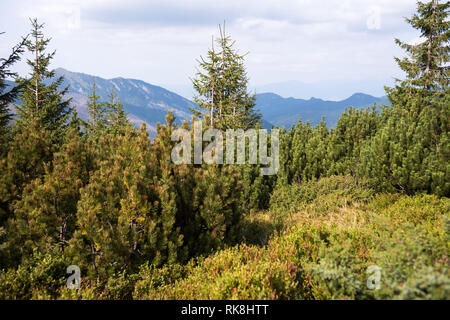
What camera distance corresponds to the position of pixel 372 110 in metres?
11.1

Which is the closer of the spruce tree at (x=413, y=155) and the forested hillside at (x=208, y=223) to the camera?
the forested hillside at (x=208, y=223)

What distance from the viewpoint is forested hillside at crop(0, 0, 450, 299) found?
3.42 meters

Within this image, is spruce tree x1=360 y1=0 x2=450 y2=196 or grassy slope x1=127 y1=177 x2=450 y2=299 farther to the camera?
spruce tree x1=360 y1=0 x2=450 y2=196

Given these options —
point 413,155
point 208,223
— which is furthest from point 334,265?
point 413,155

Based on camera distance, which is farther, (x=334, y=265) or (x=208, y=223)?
(x=208, y=223)

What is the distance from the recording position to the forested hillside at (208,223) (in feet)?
11.2

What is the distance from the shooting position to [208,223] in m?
5.18

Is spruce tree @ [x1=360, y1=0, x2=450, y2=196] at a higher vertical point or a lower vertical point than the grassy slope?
higher

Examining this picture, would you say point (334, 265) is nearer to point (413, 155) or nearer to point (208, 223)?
point (208, 223)

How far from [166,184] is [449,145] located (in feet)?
23.3

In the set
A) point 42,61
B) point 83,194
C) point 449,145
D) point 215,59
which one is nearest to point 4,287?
point 83,194


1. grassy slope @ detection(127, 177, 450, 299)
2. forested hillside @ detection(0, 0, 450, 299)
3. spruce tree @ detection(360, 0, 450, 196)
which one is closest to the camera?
grassy slope @ detection(127, 177, 450, 299)

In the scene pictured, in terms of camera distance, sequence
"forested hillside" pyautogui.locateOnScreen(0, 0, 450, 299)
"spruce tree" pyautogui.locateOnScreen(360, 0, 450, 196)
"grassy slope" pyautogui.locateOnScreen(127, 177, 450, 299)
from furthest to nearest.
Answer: "spruce tree" pyautogui.locateOnScreen(360, 0, 450, 196) < "forested hillside" pyautogui.locateOnScreen(0, 0, 450, 299) < "grassy slope" pyautogui.locateOnScreen(127, 177, 450, 299)

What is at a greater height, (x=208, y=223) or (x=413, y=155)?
(x=413, y=155)
